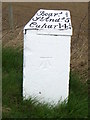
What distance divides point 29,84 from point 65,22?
0.91 metres

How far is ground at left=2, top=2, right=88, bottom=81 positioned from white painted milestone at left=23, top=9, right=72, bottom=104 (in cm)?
122

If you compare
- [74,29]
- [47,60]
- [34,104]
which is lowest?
[34,104]

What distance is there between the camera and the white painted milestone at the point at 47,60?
13.1 ft

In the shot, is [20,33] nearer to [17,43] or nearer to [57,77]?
[17,43]

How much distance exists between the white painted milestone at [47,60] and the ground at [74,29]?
47.8 inches

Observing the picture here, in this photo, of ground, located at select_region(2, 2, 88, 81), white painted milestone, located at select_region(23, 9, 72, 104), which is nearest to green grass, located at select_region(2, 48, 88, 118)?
white painted milestone, located at select_region(23, 9, 72, 104)

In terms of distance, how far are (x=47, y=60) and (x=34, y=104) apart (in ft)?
1.84

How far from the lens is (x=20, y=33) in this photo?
22.1 feet

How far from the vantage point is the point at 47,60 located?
4.02m

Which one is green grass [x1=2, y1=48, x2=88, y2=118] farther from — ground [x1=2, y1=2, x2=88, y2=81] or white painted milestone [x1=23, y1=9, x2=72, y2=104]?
ground [x1=2, y1=2, x2=88, y2=81]

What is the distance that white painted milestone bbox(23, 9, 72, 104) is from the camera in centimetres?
399

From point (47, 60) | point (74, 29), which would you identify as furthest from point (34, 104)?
point (74, 29)

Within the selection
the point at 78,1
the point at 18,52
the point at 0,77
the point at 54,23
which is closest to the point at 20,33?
the point at 18,52

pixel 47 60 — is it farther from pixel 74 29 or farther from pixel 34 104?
pixel 74 29
